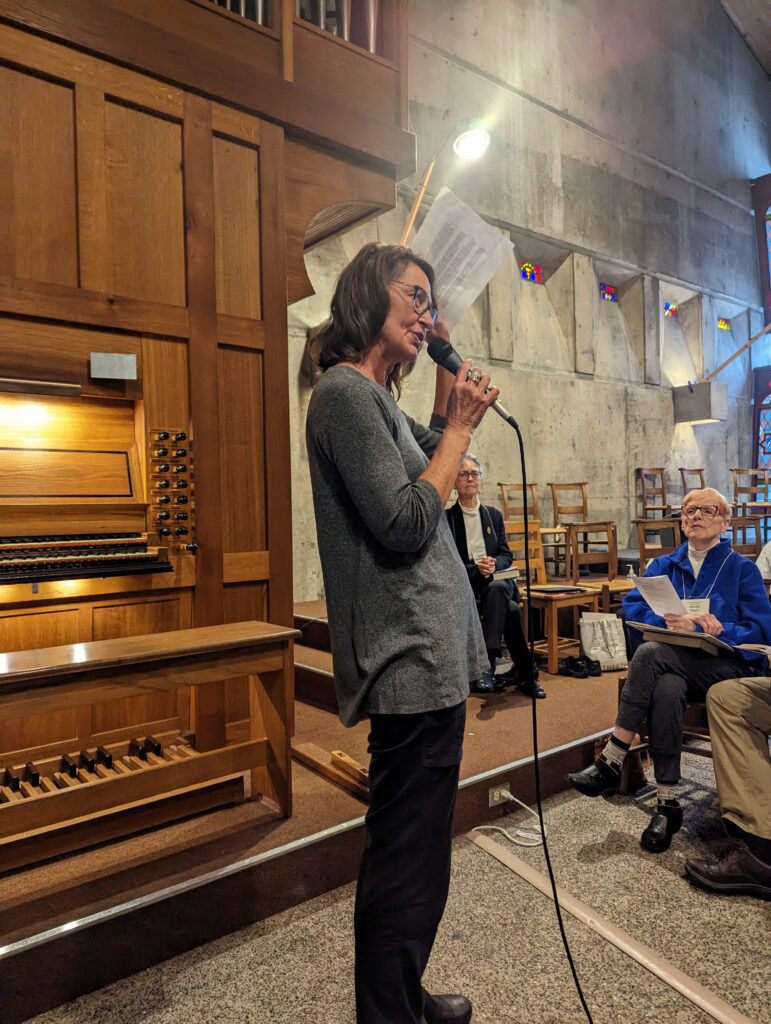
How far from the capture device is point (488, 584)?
3.76 meters

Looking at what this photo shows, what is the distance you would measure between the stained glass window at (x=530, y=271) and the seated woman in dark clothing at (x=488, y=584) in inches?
226

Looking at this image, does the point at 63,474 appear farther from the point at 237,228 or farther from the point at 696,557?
the point at 696,557

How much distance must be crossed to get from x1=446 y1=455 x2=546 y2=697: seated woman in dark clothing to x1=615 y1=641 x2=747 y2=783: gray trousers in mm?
1100

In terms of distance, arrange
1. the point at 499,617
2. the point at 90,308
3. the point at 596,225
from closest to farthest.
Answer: the point at 90,308 → the point at 499,617 → the point at 596,225

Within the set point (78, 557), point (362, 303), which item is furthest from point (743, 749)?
point (78, 557)

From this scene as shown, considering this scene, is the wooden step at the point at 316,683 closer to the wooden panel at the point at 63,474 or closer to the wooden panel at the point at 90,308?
→ the wooden panel at the point at 63,474

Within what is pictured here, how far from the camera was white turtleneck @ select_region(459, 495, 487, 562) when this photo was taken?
382 cm

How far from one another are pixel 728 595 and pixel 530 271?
23.4 feet

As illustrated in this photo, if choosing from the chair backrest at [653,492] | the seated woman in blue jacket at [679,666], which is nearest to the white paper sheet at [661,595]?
the seated woman in blue jacket at [679,666]

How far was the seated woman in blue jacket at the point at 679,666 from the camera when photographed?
2420 millimetres

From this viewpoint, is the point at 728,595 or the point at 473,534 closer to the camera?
the point at 728,595

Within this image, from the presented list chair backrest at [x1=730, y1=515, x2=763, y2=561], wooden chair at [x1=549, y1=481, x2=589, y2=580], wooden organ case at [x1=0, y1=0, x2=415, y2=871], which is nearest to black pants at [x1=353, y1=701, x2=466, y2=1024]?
wooden organ case at [x1=0, y1=0, x2=415, y2=871]

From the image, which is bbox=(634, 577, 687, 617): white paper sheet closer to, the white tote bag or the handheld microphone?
the handheld microphone

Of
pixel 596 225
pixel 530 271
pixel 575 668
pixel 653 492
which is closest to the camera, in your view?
pixel 575 668
